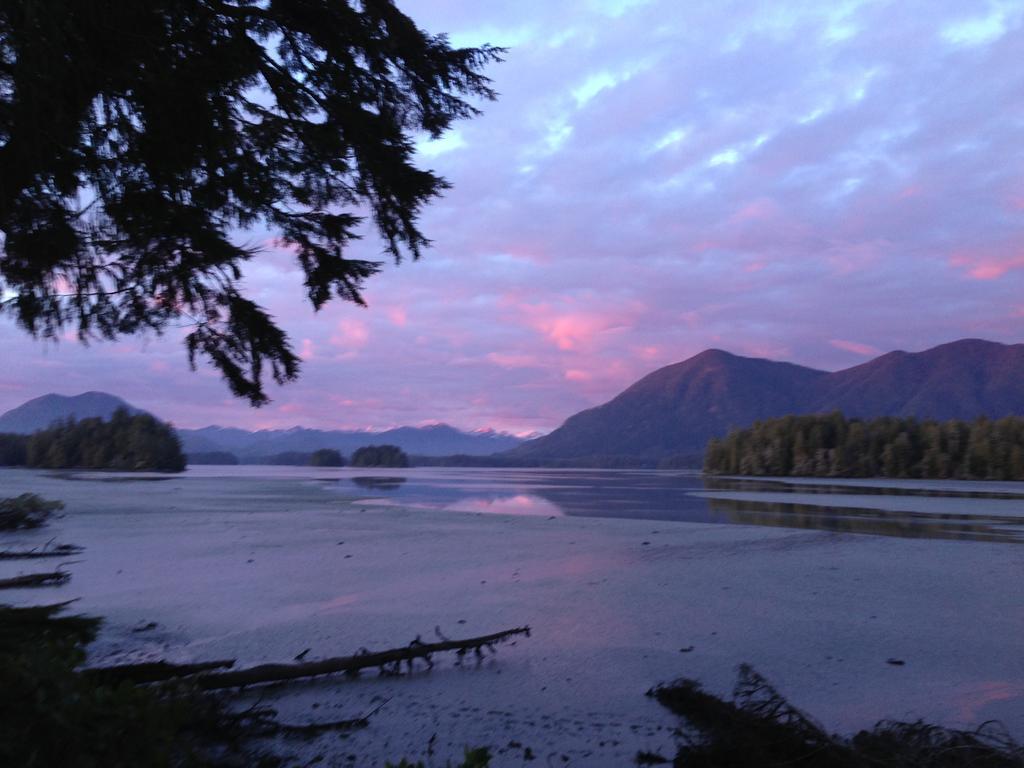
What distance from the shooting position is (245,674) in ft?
17.9

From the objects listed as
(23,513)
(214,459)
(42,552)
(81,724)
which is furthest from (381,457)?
(81,724)

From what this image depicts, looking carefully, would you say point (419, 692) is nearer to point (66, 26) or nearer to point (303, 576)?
point (66, 26)

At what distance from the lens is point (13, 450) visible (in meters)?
100

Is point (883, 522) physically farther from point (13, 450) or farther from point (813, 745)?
point (13, 450)

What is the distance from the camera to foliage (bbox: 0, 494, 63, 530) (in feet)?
54.6

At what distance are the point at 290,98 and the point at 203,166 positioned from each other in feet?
2.38

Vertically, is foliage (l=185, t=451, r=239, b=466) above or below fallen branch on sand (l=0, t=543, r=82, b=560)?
below

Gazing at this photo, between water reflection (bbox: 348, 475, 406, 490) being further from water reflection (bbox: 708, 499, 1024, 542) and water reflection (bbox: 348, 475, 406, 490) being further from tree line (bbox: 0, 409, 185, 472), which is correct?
tree line (bbox: 0, 409, 185, 472)

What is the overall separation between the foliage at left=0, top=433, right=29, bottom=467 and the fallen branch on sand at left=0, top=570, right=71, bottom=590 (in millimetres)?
109229

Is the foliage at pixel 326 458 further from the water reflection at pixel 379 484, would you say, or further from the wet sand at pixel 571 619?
the wet sand at pixel 571 619

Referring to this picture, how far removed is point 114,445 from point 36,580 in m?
85.2

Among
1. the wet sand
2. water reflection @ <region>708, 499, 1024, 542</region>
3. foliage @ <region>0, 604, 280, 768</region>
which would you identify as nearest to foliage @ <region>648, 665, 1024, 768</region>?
the wet sand

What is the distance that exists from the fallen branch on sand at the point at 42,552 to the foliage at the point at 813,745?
11.8 meters

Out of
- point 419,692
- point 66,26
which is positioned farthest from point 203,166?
point 419,692
